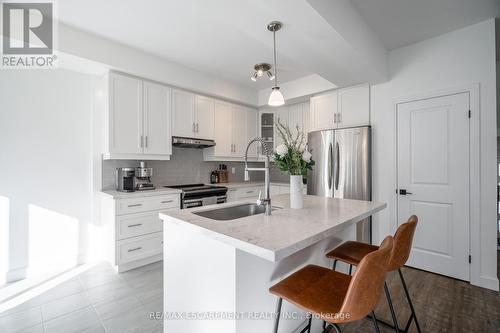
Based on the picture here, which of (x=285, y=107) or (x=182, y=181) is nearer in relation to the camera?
(x=182, y=181)

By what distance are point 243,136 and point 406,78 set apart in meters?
2.60

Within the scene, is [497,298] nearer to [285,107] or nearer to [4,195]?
[285,107]

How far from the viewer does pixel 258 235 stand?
1.10m

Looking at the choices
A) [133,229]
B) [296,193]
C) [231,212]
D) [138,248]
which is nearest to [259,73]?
[296,193]

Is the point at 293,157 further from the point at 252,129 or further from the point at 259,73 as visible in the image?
the point at 252,129

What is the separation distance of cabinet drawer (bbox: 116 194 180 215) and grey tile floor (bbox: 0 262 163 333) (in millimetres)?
735

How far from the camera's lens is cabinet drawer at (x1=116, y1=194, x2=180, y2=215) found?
266 cm

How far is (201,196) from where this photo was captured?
3.29 meters

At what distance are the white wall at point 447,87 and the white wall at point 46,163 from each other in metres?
3.78

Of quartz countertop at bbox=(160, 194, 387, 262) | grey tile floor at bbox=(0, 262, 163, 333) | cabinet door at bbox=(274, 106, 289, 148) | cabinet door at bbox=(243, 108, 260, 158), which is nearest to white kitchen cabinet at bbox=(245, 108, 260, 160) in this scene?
cabinet door at bbox=(243, 108, 260, 158)

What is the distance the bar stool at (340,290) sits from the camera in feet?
3.00

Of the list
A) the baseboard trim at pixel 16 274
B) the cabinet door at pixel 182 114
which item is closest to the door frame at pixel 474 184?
the cabinet door at pixel 182 114

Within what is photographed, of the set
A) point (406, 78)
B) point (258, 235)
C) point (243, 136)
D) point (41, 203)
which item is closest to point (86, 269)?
point (41, 203)

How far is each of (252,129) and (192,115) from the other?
136cm
